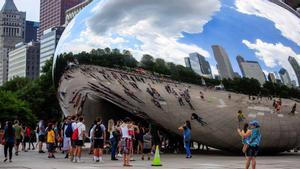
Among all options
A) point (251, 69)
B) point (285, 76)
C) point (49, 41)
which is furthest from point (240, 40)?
point (49, 41)

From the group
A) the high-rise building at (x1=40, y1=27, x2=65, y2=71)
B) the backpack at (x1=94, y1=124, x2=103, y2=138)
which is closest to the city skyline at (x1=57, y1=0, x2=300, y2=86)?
the backpack at (x1=94, y1=124, x2=103, y2=138)

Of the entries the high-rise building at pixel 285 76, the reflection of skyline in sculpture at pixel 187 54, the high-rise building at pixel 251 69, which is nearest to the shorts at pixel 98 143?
the reflection of skyline in sculpture at pixel 187 54

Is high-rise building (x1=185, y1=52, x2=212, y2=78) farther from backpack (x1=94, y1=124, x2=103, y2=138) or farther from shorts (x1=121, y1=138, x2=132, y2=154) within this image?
backpack (x1=94, y1=124, x2=103, y2=138)

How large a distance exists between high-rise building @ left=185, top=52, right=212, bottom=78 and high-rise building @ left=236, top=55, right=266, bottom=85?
976 millimetres

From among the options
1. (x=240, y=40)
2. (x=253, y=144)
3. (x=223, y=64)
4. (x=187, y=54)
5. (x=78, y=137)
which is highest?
(x=240, y=40)

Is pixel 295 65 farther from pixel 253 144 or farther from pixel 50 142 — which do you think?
pixel 50 142

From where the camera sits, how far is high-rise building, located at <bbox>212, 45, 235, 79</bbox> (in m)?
15.7

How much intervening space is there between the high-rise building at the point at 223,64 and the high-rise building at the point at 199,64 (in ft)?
1.09

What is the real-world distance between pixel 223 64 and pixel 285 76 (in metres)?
2.18

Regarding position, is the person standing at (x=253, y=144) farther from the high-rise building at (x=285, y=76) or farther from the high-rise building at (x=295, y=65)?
the high-rise building at (x=295, y=65)

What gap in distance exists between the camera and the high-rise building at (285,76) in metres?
16.3

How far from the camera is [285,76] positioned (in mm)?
16438

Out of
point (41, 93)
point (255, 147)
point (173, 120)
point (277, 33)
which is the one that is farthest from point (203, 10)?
point (41, 93)

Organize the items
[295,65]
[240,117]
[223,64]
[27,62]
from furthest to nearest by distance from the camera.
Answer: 1. [27,62]
2. [295,65]
3. [240,117]
4. [223,64]
